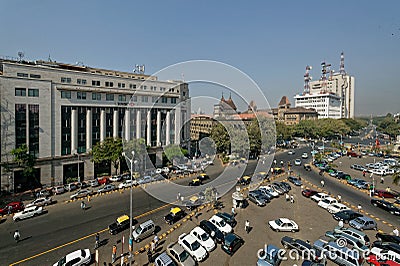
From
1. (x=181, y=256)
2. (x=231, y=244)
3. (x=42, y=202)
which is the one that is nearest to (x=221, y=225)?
(x=231, y=244)

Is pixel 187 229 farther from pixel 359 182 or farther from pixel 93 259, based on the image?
pixel 359 182

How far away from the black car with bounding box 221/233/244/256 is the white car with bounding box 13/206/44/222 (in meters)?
20.1

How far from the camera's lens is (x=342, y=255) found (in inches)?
609

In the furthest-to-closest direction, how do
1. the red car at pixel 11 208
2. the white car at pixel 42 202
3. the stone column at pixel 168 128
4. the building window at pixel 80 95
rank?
the stone column at pixel 168 128
the building window at pixel 80 95
the white car at pixel 42 202
the red car at pixel 11 208

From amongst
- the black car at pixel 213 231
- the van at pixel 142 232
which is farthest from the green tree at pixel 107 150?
the black car at pixel 213 231

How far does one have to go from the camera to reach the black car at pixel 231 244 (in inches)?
664

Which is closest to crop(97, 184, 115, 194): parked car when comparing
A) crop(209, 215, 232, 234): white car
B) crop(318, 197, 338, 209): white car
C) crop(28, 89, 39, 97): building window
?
crop(28, 89, 39, 97): building window

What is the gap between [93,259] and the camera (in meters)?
16.4

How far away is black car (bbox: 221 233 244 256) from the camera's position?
55.3ft

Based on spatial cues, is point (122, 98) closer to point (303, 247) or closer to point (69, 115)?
point (69, 115)

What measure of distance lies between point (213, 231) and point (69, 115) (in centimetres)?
3033

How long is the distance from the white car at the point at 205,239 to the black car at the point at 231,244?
90 centimetres

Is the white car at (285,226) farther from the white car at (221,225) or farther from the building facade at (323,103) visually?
the building facade at (323,103)

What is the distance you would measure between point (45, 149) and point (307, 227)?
3603 cm
